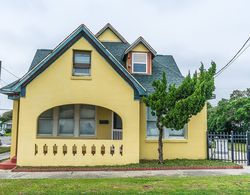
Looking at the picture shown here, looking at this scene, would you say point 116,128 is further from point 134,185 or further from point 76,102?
point 134,185

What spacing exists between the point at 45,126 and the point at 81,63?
3991mm

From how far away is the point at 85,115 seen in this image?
15.6 m

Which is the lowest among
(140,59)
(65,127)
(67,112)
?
(65,127)

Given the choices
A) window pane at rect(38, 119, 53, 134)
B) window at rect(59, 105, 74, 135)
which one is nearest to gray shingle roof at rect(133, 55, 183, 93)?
window at rect(59, 105, 74, 135)

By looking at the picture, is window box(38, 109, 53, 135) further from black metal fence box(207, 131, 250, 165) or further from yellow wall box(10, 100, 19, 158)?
black metal fence box(207, 131, 250, 165)

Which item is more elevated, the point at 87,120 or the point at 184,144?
the point at 87,120

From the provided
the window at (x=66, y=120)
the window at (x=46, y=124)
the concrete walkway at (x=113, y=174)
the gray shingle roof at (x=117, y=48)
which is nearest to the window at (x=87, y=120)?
the window at (x=66, y=120)

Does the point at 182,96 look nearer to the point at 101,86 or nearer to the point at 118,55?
the point at 101,86

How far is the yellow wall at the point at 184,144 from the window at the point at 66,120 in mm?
3732

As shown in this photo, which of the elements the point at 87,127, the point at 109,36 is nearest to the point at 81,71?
the point at 87,127

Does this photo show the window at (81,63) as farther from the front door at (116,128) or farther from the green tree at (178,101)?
the green tree at (178,101)

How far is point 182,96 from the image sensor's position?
13.3 metres

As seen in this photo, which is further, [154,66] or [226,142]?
[154,66]

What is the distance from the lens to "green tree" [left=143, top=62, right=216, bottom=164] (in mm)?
12859
